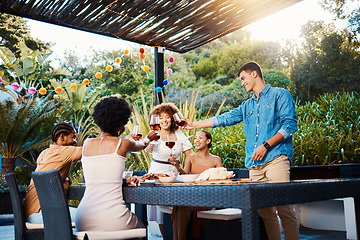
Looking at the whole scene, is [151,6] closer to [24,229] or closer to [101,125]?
[101,125]

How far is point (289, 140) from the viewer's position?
305cm

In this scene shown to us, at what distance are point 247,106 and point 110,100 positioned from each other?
1.40 m

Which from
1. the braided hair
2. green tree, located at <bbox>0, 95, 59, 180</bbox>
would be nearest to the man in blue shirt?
the braided hair

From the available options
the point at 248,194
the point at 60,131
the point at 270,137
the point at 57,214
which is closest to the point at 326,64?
the point at 270,137

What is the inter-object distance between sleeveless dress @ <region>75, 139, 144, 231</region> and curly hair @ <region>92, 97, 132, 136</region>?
21 cm

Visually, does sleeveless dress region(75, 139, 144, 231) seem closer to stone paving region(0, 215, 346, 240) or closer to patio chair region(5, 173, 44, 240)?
patio chair region(5, 173, 44, 240)

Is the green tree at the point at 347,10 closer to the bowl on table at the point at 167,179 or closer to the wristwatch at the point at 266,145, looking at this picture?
the wristwatch at the point at 266,145

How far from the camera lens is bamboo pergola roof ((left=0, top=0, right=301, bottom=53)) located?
386cm

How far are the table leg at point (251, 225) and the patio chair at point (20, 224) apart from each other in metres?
1.76

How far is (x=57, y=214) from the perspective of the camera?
2131mm

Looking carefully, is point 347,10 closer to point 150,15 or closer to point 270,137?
point 150,15

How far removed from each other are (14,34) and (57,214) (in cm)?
2112

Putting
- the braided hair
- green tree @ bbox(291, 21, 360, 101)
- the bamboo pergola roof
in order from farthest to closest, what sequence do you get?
green tree @ bbox(291, 21, 360, 101) → the bamboo pergola roof → the braided hair

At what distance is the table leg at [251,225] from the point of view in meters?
1.40
